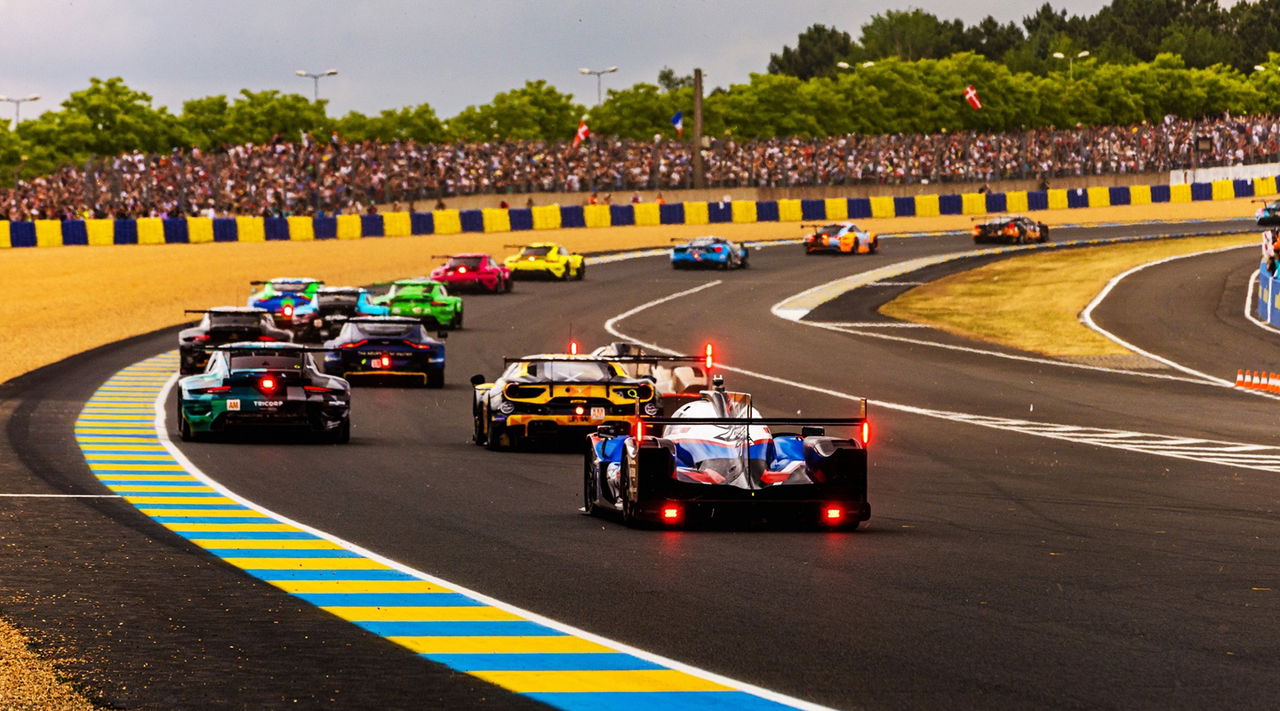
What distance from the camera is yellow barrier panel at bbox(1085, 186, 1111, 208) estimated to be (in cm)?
10012

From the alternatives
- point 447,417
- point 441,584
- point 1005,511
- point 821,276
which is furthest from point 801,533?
point 821,276

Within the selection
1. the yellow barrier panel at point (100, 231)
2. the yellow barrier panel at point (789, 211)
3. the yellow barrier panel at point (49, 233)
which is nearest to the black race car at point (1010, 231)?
the yellow barrier panel at point (789, 211)

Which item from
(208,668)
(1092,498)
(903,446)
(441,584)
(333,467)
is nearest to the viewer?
(208,668)

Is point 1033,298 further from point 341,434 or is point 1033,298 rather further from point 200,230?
point 341,434

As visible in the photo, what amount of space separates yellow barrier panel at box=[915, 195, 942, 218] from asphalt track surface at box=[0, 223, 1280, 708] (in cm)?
6446

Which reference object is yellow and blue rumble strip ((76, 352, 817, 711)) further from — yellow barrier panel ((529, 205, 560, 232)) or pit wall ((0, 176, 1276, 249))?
yellow barrier panel ((529, 205, 560, 232))

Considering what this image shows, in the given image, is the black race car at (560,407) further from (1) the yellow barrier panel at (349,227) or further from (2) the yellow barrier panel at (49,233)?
(1) the yellow barrier panel at (349,227)

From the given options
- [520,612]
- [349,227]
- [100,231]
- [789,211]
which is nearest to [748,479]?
[520,612]

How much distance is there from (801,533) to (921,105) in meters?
129

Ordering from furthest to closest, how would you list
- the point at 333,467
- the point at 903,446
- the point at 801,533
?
the point at 903,446 < the point at 333,467 < the point at 801,533

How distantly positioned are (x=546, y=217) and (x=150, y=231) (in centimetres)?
1905

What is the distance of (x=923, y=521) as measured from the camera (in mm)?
17500

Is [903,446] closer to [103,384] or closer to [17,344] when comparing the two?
[103,384]

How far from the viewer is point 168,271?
60.8 metres
